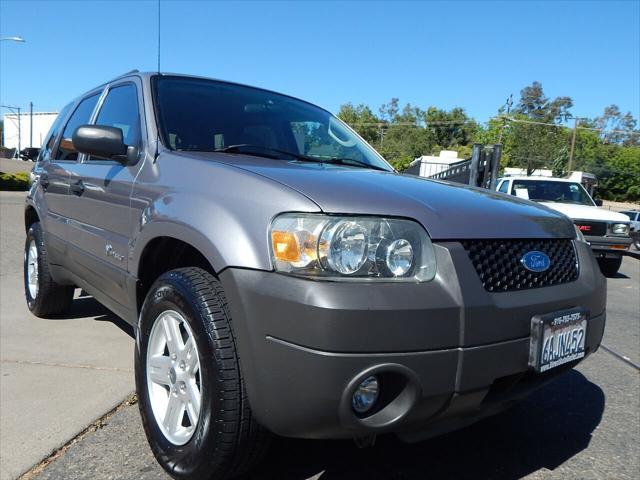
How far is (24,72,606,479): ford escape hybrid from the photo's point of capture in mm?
1680

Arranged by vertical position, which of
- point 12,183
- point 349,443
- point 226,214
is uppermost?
point 226,214

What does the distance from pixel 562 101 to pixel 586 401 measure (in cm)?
7682

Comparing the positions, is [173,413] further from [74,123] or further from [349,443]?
[74,123]

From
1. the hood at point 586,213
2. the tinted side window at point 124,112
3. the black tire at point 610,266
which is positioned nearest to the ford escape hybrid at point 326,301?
the tinted side window at point 124,112

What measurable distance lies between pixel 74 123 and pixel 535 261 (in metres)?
3.51

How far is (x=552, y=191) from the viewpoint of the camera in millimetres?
10219

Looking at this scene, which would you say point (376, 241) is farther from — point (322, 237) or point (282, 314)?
point (282, 314)

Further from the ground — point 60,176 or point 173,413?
point 60,176

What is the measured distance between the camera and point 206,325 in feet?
6.20

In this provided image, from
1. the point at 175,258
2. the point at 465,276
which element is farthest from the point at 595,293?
the point at 175,258

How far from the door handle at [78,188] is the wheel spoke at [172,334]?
4.96 ft

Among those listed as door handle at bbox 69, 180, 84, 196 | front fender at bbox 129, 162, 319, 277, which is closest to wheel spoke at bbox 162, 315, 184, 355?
front fender at bbox 129, 162, 319, 277

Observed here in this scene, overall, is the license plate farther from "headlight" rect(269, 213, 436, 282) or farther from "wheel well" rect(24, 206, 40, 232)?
"wheel well" rect(24, 206, 40, 232)

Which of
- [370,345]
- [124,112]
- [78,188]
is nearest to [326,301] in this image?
[370,345]
